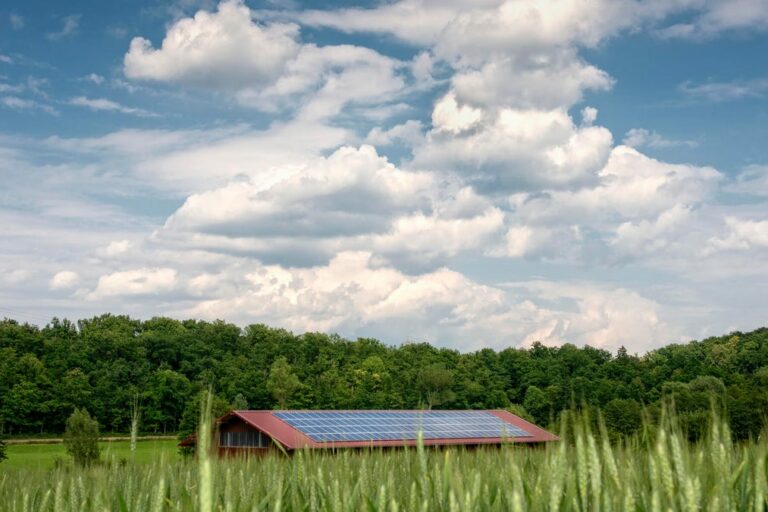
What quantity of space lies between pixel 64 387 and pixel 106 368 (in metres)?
9.35

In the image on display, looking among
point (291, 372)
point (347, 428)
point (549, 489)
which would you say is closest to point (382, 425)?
point (347, 428)

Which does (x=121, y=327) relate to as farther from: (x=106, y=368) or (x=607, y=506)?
(x=607, y=506)

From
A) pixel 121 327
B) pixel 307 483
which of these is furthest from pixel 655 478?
pixel 121 327

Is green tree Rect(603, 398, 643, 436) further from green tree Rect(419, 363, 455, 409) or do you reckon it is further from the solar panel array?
green tree Rect(419, 363, 455, 409)

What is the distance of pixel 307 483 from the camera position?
140 inches

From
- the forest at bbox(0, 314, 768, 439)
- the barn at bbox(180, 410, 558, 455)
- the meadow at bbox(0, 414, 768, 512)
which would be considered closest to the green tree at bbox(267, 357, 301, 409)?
the forest at bbox(0, 314, 768, 439)

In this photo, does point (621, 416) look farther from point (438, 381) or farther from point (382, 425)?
point (438, 381)

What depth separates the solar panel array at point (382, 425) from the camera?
4138cm

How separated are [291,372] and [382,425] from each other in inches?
2262

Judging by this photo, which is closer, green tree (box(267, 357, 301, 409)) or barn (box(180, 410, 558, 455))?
barn (box(180, 410, 558, 455))

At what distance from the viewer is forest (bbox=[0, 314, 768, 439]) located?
295 feet

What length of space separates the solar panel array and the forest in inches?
1253

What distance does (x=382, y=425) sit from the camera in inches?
1786

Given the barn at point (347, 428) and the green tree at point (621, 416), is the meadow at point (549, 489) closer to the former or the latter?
A: the barn at point (347, 428)
